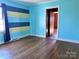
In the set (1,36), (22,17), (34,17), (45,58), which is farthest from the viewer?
(34,17)

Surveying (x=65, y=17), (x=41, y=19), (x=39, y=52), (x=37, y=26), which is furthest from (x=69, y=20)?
(x=39, y=52)

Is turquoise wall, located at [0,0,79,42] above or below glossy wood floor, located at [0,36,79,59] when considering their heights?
above

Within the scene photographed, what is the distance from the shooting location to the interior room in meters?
3.84

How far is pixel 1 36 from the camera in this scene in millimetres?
4191

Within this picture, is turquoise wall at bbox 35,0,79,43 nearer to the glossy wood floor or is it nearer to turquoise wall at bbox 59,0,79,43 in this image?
turquoise wall at bbox 59,0,79,43

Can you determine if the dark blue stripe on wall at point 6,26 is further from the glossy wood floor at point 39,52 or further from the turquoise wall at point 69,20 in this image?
the turquoise wall at point 69,20

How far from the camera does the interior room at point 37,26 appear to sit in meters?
3.84

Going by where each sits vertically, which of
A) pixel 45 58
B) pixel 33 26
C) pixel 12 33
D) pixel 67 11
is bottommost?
pixel 45 58

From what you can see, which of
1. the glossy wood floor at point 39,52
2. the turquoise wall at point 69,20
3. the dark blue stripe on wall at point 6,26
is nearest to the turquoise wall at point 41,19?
the turquoise wall at point 69,20

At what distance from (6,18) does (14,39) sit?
1.40 m

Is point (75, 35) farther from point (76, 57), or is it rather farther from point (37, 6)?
point (37, 6)

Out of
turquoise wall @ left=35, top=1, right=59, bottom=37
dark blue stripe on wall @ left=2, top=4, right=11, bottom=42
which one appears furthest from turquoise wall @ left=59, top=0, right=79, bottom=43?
dark blue stripe on wall @ left=2, top=4, right=11, bottom=42

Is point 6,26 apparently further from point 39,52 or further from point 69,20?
point 69,20

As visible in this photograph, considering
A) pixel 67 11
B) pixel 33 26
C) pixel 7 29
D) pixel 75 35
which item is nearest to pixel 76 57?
pixel 75 35
